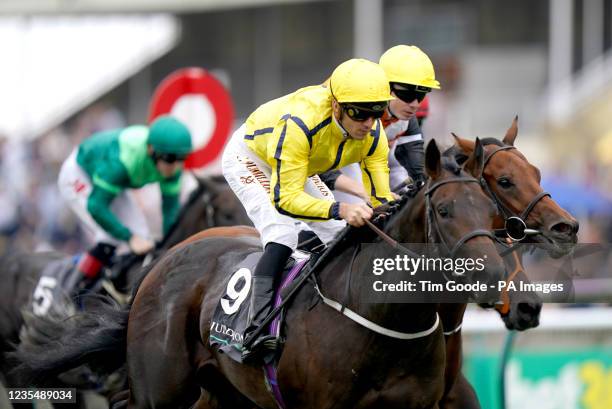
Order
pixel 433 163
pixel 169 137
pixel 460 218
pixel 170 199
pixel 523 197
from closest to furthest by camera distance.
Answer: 1. pixel 460 218
2. pixel 433 163
3. pixel 523 197
4. pixel 169 137
5. pixel 170 199

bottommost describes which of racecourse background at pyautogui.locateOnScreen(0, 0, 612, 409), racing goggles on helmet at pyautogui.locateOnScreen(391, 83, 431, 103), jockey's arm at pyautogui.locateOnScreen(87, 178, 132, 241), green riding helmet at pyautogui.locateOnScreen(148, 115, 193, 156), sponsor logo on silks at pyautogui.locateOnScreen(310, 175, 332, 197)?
racecourse background at pyautogui.locateOnScreen(0, 0, 612, 409)

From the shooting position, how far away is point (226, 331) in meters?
5.11

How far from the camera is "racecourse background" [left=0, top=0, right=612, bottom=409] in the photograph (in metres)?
7.51

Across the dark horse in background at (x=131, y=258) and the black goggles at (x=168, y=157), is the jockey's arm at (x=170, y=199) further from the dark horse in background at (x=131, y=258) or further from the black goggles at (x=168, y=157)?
the black goggles at (x=168, y=157)

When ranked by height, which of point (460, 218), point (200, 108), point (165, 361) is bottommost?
point (165, 361)

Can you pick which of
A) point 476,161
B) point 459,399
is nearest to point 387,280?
point 476,161

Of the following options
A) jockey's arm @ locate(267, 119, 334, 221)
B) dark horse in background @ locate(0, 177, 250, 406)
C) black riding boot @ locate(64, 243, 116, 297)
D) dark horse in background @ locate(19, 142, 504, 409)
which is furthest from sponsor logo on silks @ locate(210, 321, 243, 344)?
black riding boot @ locate(64, 243, 116, 297)

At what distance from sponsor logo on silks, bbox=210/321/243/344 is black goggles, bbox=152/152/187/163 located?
210 cm

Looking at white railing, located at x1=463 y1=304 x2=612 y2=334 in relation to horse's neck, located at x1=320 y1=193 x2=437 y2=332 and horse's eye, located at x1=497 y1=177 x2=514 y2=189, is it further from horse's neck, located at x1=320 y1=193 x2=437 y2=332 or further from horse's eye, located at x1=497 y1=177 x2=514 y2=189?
horse's neck, located at x1=320 y1=193 x2=437 y2=332

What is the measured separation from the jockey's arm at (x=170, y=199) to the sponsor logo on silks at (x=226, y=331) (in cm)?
236

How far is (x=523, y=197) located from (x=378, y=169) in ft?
2.11

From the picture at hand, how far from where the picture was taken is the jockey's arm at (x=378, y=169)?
5035mm

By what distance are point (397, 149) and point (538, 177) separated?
38.8 inches

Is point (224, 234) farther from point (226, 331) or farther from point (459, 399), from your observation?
point (459, 399)
